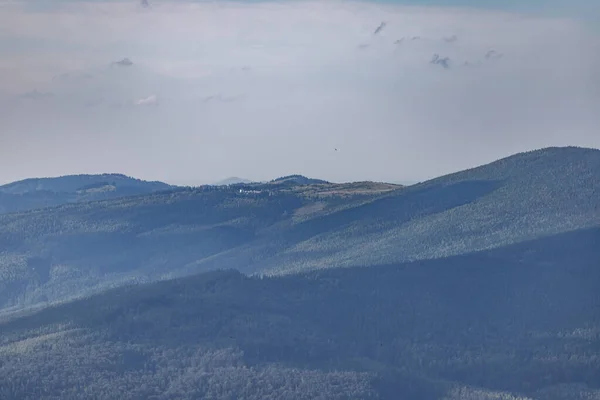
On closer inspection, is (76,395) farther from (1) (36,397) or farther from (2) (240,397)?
(2) (240,397)

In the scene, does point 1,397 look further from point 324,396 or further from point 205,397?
point 324,396

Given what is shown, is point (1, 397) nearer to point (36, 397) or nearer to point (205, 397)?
point (36, 397)

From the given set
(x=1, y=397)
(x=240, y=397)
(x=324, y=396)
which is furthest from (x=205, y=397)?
(x=1, y=397)

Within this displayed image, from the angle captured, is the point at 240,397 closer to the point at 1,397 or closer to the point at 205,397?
the point at 205,397

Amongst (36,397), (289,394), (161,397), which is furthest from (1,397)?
(289,394)

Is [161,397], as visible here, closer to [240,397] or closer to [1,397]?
[240,397]
